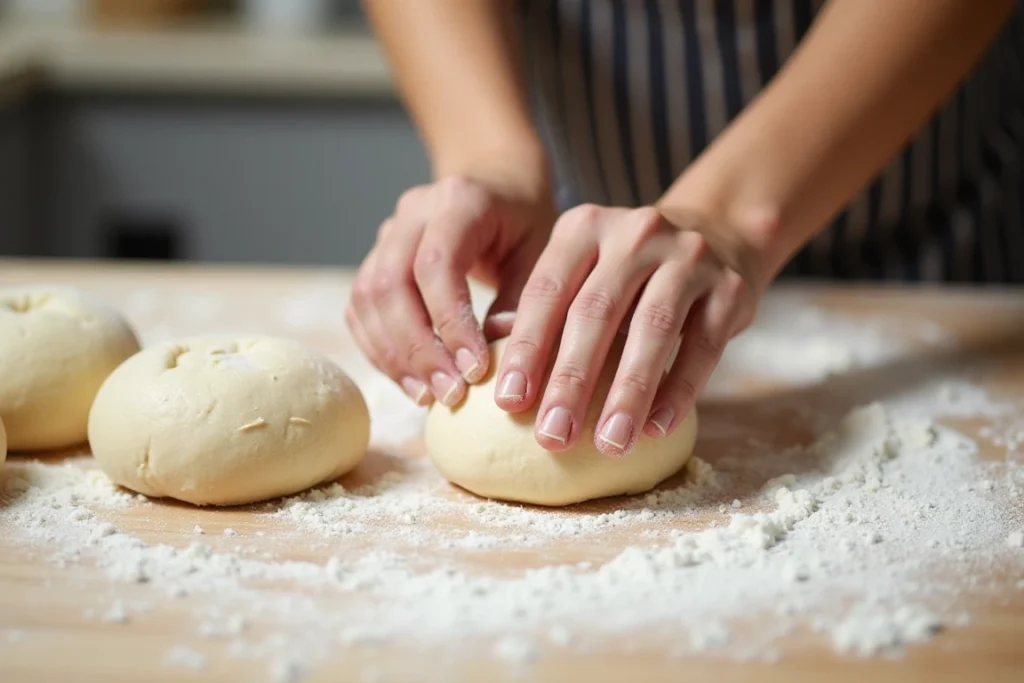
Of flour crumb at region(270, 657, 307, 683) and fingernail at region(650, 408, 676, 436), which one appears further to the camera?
fingernail at region(650, 408, 676, 436)

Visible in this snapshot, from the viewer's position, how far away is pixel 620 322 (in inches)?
42.3

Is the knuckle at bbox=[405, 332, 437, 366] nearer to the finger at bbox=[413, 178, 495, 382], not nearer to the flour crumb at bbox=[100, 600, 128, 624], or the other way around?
the finger at bbox=[413, 178, 495, 382]

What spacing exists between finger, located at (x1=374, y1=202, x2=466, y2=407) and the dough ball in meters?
0.08

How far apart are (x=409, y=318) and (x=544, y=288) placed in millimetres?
180

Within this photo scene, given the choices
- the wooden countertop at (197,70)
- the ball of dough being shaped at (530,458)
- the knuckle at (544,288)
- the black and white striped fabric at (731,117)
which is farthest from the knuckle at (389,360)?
the wooden countertop at (197,70)

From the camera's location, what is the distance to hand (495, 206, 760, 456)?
3.37ft

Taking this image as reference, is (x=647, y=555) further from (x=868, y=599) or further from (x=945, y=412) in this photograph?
(x=945, y=412)

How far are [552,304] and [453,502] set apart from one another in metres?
0.23

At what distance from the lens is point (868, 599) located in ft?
2.94

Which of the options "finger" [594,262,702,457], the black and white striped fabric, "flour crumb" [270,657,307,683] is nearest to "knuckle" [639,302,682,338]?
"finger" [594,262,702,457]

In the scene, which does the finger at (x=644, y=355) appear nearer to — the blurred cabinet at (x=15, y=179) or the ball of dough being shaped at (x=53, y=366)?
the ball of dough being shaped at (x=53, y=366)

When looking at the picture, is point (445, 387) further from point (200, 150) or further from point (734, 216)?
point (200, 150)

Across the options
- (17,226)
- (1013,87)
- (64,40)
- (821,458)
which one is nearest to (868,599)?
(821,458)

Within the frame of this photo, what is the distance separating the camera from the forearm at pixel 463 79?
137 centimetres
